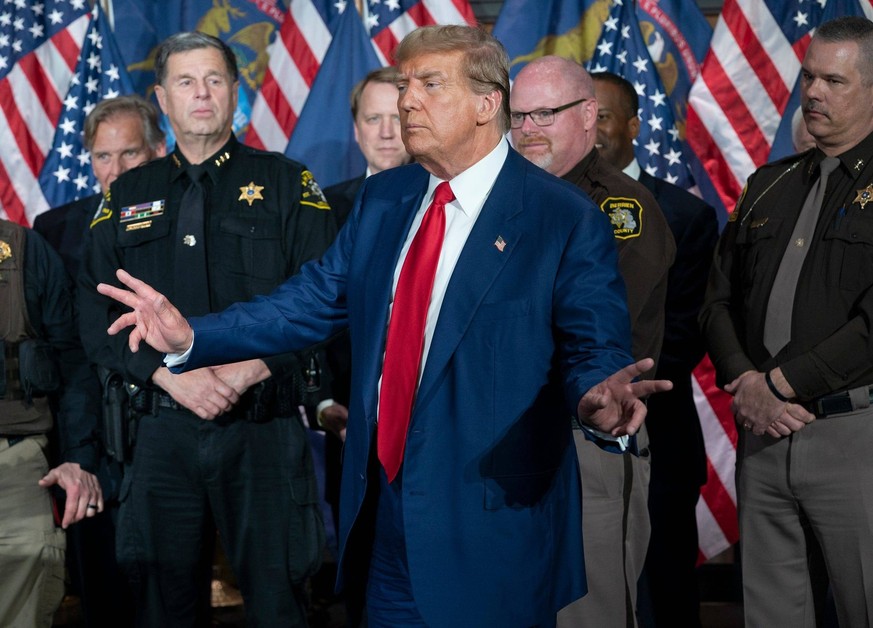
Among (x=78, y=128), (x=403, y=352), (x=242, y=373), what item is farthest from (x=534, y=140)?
(x=78, y=128)

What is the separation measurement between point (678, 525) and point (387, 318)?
92.5 inches

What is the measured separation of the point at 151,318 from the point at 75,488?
4.58ft

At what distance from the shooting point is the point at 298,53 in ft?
19.3

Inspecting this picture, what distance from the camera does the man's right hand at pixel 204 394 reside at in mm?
3504

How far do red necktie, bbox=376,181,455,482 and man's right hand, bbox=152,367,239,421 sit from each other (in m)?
1.02

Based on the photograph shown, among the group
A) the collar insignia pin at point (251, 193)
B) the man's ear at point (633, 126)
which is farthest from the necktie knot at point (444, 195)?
the man's ear at point (633, 126)

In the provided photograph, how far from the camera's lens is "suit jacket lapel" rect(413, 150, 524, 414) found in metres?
2.52

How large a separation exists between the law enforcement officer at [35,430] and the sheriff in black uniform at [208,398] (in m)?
0.19

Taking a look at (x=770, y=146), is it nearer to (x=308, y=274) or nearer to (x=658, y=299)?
(x=658, y=299)

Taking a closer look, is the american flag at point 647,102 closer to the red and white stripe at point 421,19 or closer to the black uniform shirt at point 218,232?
the red and white stripe at point 421,19

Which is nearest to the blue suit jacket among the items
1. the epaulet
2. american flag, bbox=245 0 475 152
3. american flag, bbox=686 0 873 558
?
the epaulet

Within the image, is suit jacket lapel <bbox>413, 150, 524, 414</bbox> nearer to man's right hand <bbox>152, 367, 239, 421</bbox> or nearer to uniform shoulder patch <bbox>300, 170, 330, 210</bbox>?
man's right hand <bbox>152, 367, 239, 421</bbox>

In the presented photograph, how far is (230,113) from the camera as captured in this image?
3.95 m

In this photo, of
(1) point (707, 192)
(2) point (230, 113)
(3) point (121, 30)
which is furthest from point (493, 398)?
(3) point (121, 30)
